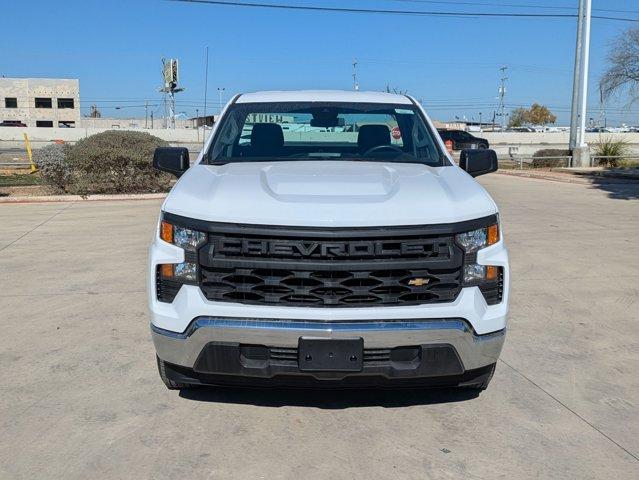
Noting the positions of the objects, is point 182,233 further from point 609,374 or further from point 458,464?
point 609,374

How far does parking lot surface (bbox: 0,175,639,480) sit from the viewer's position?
3396 mm

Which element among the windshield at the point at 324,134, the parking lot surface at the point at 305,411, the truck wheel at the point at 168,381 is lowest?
the parking lot surface at the point at 305,411

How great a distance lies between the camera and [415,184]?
3891 millimetres

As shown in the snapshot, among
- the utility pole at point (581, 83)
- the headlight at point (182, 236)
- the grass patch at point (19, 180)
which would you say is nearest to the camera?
the headlight at point (182, 236)

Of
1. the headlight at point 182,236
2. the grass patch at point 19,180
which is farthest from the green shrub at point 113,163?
the headlight at point 182,236

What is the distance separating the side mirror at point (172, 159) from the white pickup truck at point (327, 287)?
4.49 ft

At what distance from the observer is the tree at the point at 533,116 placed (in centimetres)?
13588

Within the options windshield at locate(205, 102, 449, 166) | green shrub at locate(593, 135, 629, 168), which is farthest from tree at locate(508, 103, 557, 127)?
windshield at locate(205, 102, 449, 166)

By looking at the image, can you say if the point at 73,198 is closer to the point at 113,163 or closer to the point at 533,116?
the point at 113,163

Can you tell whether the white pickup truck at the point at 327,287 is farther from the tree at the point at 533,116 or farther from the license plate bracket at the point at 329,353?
the tree at the point at 533,116

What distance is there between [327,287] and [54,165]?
12344 mm

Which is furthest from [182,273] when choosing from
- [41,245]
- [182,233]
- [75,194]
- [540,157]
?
[540,157]

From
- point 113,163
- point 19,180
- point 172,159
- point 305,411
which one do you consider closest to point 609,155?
point 113,163

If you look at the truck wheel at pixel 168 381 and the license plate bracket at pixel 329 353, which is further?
the truck wheel at pixel 168 381
